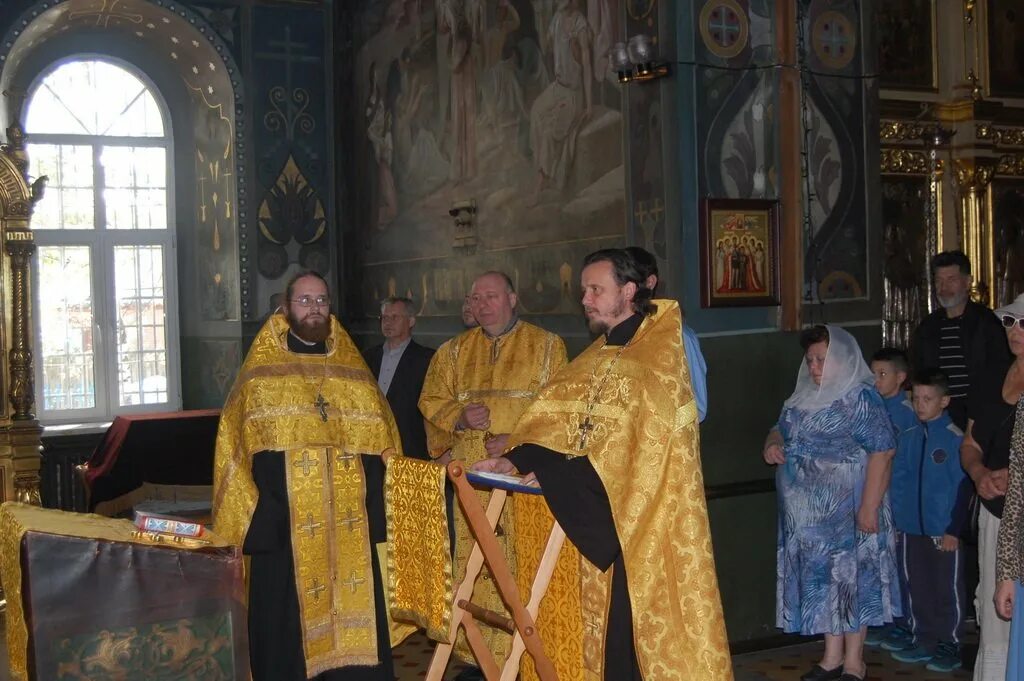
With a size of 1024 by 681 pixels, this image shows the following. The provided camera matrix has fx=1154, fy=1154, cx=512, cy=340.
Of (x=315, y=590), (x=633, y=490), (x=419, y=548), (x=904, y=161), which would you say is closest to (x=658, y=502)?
(x=633, y=490)

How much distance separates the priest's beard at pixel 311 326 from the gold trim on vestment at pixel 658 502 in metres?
1.13

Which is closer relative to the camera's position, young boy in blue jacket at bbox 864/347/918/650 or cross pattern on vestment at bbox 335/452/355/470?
cross pattern on vestment at bbox 335/452/355/470

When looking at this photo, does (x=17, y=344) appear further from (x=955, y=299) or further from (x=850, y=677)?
(x=955, y=299)

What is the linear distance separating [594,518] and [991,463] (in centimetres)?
176

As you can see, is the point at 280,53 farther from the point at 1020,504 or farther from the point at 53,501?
the point at 1020,504

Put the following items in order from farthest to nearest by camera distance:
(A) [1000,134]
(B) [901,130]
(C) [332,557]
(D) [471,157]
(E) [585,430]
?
(A) [1000,134]
(B) [901,130]
(D) [471,157]
(C) [332,557]
(E) [585,430]

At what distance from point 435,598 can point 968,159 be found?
288 inches

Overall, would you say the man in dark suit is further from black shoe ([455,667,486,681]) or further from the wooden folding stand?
the wooden folding stand

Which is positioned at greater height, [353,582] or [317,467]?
[317,467]

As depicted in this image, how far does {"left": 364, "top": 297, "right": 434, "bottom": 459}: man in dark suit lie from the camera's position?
6.31 meters

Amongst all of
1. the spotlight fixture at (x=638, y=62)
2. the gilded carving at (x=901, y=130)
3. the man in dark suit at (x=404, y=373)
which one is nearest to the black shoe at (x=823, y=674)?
the man in dark suit at (x=404, y=373)

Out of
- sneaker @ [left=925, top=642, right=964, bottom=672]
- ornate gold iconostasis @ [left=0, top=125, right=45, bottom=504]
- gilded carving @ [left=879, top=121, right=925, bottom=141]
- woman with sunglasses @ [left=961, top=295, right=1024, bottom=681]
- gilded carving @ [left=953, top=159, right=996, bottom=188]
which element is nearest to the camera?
woman with sunglasses @ [left=961, top=295, right=1024, bottom=681]

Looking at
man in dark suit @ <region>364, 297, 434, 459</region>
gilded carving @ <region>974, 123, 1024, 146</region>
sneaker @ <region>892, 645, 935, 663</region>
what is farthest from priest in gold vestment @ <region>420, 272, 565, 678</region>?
gilded carving @ <region>974, 123, 1024, 146</region>

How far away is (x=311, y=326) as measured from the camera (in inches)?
175
